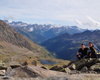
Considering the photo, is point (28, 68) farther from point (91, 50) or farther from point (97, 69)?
point (91, 50)

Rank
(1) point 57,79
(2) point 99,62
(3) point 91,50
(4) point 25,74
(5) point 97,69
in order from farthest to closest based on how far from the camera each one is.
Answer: (3) point 91,50 → (2) point 99,62 → (5) point 97,69 → (4) point 25,74 → (1) point 57,79

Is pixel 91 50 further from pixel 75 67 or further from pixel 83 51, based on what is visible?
pixel 75 67

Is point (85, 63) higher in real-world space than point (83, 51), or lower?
lower

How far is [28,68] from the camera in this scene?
14562mm

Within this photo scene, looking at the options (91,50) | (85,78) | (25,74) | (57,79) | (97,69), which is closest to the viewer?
(57,79)

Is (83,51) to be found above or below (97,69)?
above

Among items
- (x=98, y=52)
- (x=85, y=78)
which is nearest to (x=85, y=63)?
(x=98, y=52)

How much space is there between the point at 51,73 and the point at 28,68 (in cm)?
206

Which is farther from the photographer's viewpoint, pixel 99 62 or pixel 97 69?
pixel 99 62

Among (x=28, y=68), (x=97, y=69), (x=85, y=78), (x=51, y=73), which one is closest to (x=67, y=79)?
(x=85, y=78)

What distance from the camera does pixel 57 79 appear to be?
11.1m

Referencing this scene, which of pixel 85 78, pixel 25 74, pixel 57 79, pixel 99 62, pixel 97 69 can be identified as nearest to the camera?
pixel 57 79

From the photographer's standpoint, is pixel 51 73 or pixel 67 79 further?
pixel 51 73

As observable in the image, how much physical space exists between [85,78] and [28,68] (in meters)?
5.06
